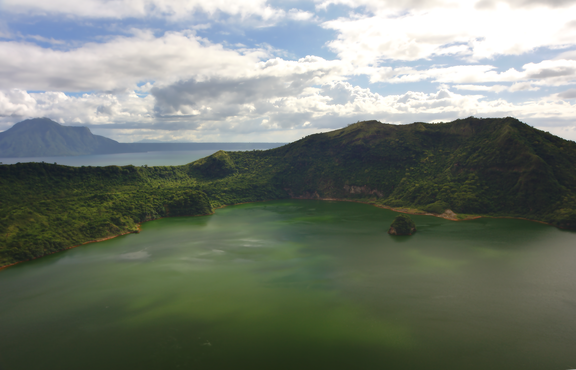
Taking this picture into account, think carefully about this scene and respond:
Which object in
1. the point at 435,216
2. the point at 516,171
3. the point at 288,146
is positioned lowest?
the point at 435,216

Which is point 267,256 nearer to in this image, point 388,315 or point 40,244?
point 388,315

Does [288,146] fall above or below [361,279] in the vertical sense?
above

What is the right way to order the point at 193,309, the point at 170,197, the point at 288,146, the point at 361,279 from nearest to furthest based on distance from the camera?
1. the point at 193,309
2. the point at 361,279
3. the point at 170,197
4. the point at 288,146

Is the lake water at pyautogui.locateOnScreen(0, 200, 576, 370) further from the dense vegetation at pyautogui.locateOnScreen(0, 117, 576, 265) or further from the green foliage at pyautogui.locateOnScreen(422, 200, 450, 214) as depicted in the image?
the green foliage at pyautogui.locateOnScreen(422, 200, 450, 214)

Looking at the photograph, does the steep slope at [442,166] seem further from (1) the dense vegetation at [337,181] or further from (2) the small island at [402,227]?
(2) the small island at [402,227]

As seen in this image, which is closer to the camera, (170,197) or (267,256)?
(267,256)

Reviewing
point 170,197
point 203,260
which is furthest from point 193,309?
point 170,197

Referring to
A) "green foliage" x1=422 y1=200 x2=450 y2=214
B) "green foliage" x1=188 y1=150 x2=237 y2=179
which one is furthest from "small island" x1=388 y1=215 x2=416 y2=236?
"green foliage" x1=188 y1=150 x2=237 y2=179
